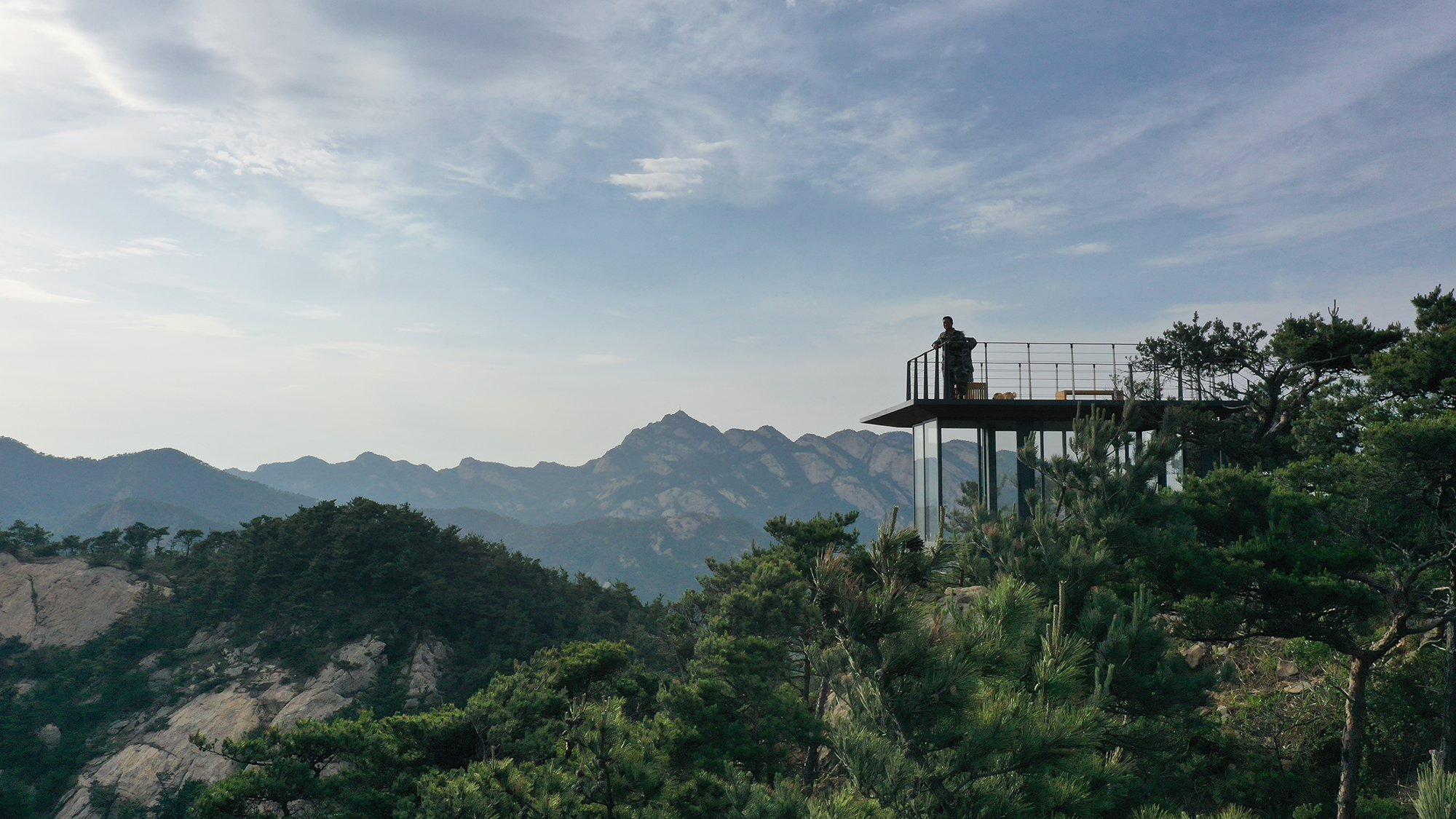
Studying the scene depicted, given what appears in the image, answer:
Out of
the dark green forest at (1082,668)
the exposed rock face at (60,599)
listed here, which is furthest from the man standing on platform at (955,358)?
the exposed rock face at (60,599)

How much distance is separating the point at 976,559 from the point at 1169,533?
342 centimetres

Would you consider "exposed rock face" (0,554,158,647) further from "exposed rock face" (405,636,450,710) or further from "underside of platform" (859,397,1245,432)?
"underside of platform" (859,397,1245,432)

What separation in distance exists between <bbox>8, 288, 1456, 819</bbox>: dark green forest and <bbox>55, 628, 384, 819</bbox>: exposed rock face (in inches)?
705

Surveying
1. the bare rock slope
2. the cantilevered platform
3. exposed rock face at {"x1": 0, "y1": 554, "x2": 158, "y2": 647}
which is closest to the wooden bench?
the cantilevered platform

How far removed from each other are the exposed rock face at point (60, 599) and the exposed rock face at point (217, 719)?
7.70m

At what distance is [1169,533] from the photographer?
1334 centimetres

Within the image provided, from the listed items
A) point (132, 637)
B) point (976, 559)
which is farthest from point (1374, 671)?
point (132, 637)

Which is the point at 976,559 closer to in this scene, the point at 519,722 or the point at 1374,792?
the point at 1374,792

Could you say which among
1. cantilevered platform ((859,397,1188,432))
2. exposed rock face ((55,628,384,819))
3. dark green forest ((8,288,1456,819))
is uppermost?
cantilevered platform ((859,397,1188,432))

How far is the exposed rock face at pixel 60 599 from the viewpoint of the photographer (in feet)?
132

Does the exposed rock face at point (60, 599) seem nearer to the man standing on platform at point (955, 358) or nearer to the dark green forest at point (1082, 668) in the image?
the dark green forest at point (1082, 668)

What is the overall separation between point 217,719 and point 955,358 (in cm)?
3501

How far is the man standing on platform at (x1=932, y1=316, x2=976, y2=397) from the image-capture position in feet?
73.5

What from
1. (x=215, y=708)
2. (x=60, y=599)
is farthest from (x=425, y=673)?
(x=60, y=599)
